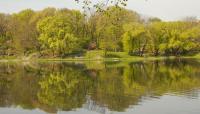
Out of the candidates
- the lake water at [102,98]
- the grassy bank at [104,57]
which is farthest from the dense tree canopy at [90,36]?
the lake water at [102,98]

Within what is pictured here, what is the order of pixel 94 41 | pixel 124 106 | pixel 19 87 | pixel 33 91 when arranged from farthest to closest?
1. pixel 94 41
2. pixel 19 87
3. pixel 33 91
4. pixel 124 106

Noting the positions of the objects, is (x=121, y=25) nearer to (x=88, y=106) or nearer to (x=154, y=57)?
(x=154, y=57)

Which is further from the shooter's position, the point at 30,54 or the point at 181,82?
the point at 30,54

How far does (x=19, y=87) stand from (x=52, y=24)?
6536 cm

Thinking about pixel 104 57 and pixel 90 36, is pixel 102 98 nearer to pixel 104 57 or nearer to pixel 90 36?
pixel 104 57

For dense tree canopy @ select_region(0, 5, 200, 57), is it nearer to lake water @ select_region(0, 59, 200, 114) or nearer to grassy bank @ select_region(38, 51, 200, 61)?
grassy bank @ select_region(38, 51, 200, 61)

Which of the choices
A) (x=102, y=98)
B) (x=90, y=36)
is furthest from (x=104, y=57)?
(x=102, y=98)

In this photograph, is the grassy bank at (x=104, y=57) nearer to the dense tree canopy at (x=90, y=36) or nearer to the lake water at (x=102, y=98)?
the dense tree canopy at (x=90, y=36)

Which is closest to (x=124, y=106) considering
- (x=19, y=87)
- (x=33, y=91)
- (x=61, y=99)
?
(x=61, y=99)

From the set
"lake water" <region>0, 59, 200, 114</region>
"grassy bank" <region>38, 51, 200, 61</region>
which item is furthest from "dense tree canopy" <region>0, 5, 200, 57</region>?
"lake water" <region>0, 59, 200, 114</region>

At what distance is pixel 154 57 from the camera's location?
376 ft

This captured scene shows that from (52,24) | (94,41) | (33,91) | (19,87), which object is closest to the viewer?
(33,91)

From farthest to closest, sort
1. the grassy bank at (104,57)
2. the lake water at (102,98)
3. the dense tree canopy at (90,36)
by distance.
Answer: the dense tree canopy at (90,36)
the grassy bank at (104,57)
the lake water at (102,98)

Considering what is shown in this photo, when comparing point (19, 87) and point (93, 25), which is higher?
point (93, 25)
